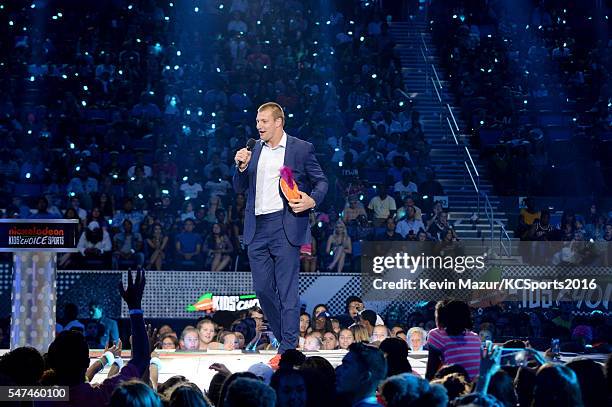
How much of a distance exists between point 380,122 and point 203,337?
25.3ft

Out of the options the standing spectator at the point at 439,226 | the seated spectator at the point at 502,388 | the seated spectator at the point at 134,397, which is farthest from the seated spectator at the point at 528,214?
the seated spectator at the point at 134,397

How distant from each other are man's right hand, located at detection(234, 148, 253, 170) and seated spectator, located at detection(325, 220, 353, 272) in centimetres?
724

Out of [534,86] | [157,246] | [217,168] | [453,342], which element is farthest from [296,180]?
[534,86]

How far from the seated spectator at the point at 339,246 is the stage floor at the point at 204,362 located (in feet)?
16.2

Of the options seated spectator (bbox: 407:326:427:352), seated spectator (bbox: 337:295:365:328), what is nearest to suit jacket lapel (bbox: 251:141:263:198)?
seated spectator (bbox: 407:326:427:352)

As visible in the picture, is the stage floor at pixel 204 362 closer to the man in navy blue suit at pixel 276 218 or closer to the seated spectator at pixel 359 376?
the man in navy blue suit at pixel 276 218

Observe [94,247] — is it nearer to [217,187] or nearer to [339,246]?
[217,187]

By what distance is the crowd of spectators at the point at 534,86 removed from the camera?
56.5 ft

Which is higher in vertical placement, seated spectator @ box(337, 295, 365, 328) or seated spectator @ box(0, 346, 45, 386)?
seated spectator @ box(337, 295, 365, 328)

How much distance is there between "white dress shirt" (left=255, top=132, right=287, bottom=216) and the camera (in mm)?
6754

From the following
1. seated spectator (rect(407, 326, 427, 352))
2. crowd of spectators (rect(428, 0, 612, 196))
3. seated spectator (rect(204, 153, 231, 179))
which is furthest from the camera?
crowd of spectators (rect(428, 0, 612, 196))

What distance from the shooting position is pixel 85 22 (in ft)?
65.2

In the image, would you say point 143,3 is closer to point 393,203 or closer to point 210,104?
point 210,104

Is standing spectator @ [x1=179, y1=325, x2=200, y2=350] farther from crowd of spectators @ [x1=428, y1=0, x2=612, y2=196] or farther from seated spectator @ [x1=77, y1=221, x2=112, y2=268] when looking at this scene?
crowd of spectators @ [x1=428, y1=0, x2=612, y2=196]
